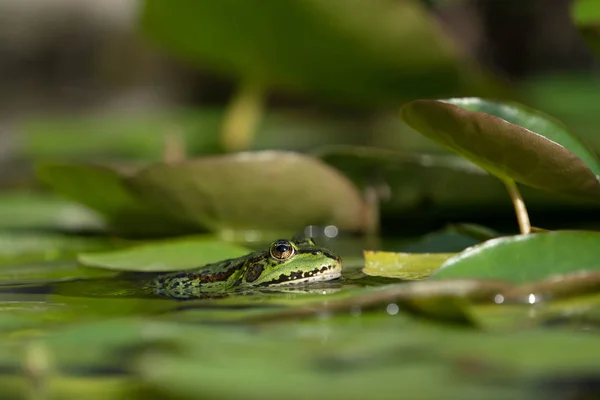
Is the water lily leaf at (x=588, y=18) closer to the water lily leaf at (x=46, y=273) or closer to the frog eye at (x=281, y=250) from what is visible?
the frog eye at (x=281, y=250)

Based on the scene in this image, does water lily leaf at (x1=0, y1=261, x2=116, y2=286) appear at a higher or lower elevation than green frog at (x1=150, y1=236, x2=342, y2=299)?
higher

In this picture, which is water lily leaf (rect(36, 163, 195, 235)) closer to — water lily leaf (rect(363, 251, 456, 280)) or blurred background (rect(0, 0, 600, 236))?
blurred background (rect(0, 0, 600, 236))

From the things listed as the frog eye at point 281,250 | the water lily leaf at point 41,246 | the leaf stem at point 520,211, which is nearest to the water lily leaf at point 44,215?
the water lily leaf at point 41,246

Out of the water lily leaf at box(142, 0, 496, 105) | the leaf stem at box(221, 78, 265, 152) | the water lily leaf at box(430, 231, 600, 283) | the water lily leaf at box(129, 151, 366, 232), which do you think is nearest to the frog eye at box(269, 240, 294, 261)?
the water lily leaf at box(129, 151, 366, 232)

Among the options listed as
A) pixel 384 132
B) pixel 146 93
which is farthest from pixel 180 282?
pixel 146 93

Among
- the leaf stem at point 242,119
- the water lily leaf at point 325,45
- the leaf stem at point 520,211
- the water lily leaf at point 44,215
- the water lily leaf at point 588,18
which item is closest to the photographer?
the leaf stem at point 520,211

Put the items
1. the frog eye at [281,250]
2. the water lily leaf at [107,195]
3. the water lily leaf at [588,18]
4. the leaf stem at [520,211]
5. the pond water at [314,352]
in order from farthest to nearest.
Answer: the water lily leaf at [107,195] < the frog eye at [281,250] < the water lily leaf at [588,18] < the leaf stem at [520,211] < the pond water at [314,352]

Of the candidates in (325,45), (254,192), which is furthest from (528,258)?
(325,45)

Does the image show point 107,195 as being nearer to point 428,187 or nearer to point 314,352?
point 428,187
